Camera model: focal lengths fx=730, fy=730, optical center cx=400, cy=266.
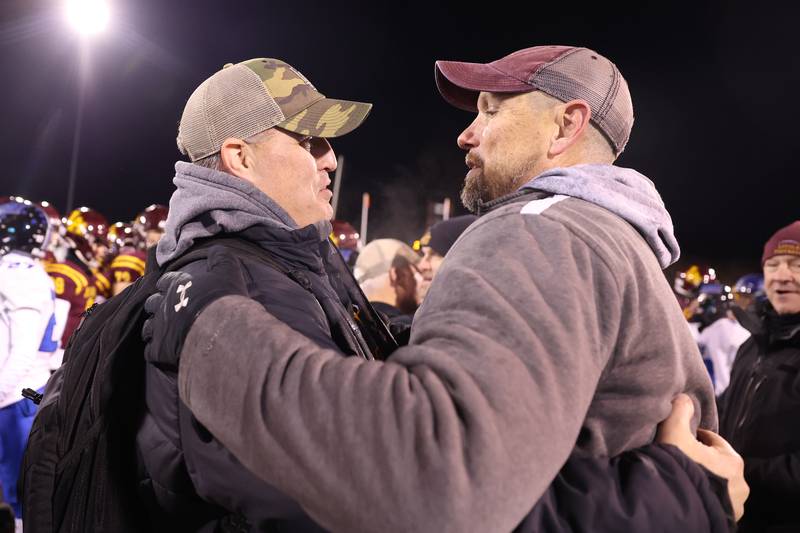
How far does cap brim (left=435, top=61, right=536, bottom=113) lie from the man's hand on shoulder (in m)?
0.95

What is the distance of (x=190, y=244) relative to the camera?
2354 millimetres

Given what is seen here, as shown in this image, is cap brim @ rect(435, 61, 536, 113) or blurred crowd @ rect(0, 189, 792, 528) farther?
Result: blurred crowd @ rect(0, 189, 792, 528)

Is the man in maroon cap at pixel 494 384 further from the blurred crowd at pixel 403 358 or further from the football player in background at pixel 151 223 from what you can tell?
the football player in background at pixel 151 223

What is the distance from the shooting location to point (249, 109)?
2736 millimetres

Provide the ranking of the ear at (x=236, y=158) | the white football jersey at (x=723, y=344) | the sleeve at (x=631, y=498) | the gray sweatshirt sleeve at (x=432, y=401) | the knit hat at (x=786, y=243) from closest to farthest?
the gray sweatshirt sleeve at (x=432, y=401) < the sleeve at (x=631, y=498) < the ear at (x=236, y=158) < the knit hat at (x=786, y=243) < the white football jersey at (x=723, y=344)

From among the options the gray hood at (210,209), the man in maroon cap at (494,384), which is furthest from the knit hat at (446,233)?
the man in maroon cap at (494,384)

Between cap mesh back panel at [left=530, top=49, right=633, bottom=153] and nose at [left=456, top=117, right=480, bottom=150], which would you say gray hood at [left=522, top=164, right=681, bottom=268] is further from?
nose at [left=456, top=117, right=480, bottom=150]

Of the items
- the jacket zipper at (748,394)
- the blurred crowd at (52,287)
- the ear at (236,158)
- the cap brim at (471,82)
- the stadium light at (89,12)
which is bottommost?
the jacket zipper at (748,394)

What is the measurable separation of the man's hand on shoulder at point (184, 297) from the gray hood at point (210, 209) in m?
0.30


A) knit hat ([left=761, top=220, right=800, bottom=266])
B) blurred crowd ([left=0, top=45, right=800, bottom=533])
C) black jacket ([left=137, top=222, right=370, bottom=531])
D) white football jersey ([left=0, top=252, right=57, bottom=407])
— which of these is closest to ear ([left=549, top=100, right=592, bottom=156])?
blurred crowd ([left=0, top=45, right=800, bottom=533])

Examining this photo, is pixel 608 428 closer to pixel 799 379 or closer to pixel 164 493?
pixel 164 493

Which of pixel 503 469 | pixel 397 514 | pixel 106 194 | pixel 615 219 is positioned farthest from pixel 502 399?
pixel 106 194

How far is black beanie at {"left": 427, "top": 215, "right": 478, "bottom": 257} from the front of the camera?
5844mm

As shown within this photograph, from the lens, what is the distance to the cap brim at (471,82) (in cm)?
228
